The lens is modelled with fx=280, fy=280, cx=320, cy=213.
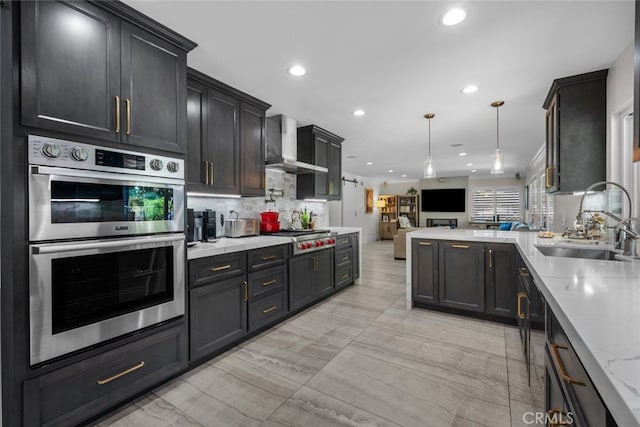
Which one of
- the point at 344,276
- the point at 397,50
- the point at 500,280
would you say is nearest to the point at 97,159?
the point at 397,50

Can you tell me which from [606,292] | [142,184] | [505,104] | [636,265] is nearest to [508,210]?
[505,104]

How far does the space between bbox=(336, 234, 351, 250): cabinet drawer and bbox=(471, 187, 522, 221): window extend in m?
8.03

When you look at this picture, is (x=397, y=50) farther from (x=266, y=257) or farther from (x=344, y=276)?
(x=344, y=276)

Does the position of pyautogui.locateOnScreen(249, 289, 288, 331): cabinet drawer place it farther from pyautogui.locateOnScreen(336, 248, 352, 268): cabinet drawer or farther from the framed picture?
the framed picture

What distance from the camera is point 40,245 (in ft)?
4.46

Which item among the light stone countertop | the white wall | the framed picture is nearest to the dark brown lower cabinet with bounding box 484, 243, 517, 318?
the light stone countertop

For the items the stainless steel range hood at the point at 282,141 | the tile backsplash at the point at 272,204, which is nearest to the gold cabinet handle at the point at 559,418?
the tile backsplash at the point at 272,204

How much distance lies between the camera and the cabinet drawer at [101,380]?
137 cm

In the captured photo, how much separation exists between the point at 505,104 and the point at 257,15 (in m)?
3.01

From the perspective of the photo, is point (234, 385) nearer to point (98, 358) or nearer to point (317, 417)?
point (317, 417)

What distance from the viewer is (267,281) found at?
9.09 ft

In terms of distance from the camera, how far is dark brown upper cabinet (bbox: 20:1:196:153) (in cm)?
137

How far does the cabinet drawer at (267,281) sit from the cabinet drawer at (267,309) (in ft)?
0.22

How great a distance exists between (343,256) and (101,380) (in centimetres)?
305
